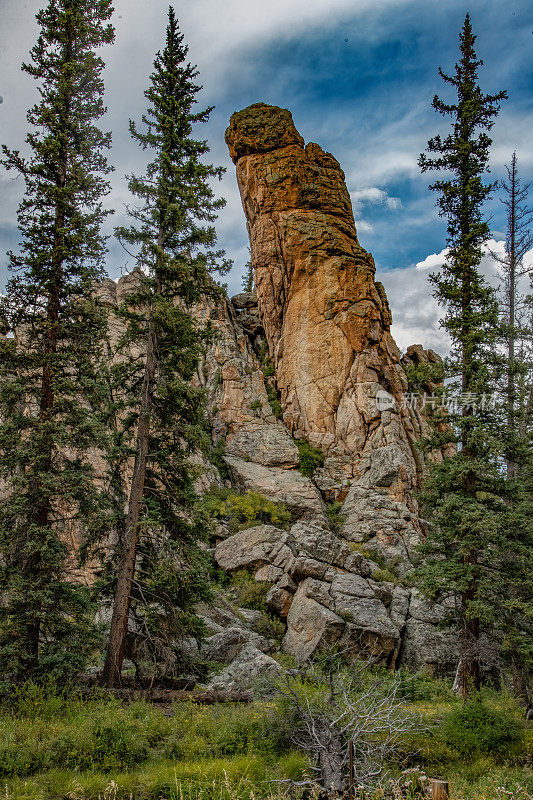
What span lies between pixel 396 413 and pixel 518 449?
18.9 m

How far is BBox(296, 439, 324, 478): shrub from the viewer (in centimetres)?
3150

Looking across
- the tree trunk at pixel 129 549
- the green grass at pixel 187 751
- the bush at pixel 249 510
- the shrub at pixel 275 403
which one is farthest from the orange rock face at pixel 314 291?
the green grass at pixel 187 751

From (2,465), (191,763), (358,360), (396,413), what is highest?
(358,360)

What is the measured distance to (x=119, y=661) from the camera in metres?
10.6

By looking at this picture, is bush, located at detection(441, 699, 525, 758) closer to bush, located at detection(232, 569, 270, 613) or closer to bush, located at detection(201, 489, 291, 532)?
bush, located at detection(232, 569, 270, 613)

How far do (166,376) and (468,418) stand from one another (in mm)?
8492

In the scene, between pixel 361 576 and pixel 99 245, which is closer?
pixel 99 245

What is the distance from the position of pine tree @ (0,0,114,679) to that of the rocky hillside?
11.2 m

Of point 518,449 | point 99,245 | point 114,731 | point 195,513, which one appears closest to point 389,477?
point 518,449

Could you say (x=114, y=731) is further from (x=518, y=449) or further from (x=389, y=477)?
(x=389, y=477)

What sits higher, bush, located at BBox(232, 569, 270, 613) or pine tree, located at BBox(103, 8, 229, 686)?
pine tree, located at BBox(103, 8, 229, 686)

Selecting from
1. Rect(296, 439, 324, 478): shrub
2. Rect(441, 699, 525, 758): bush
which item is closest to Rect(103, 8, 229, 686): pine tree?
Rect(441, 699, 525, 758): bush

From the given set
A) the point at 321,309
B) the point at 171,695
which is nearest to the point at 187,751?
the point at 171,695

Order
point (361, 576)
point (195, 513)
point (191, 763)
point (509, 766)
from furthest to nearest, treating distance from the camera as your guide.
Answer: point (361, 576) → point (195, 513) → point (509, 766) → point (191, 763)
